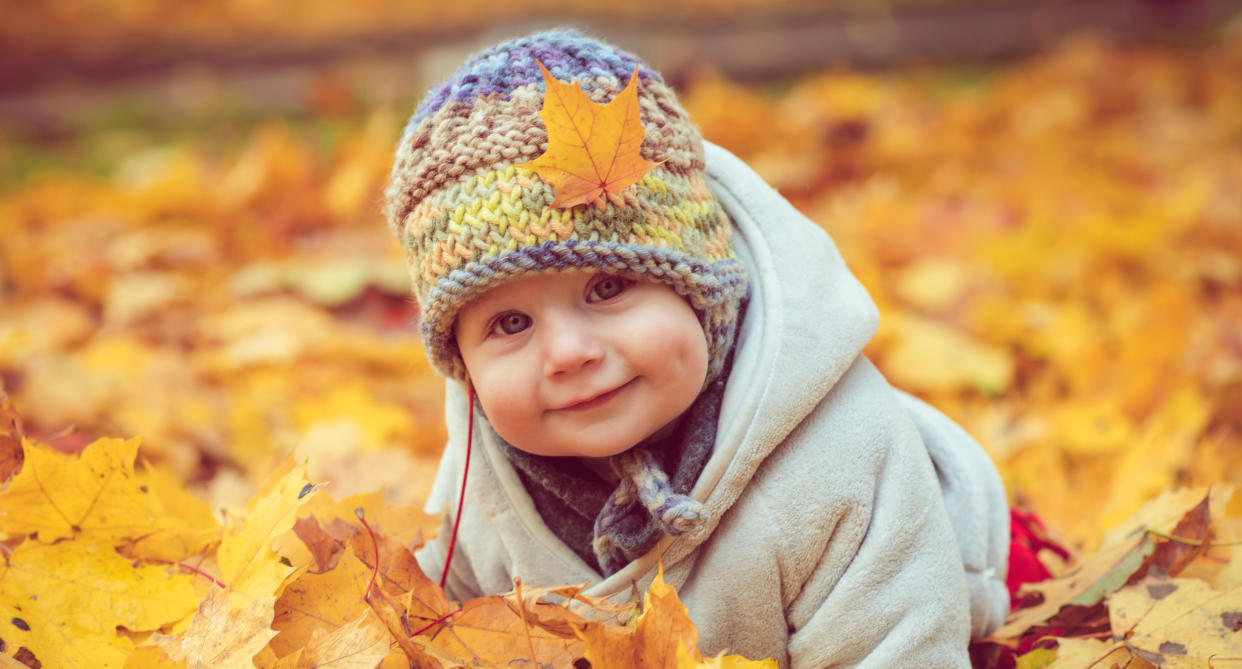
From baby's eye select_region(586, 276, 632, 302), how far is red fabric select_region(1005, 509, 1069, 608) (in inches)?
33.5

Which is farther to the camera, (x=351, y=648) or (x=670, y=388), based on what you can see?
(x=670, y=388)

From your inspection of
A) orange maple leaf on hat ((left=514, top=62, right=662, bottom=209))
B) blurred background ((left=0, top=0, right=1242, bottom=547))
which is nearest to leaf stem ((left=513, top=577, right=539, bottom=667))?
orange maple leaf on hat ((left=514, top=62, right=662, bottom=209))

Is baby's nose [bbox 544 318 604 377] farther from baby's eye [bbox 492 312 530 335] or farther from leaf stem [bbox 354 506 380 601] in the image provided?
leaf stem [bbox 354 506 380 601]

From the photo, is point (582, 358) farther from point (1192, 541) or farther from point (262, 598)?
point (1192, 541)

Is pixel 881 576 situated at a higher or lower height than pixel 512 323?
lower

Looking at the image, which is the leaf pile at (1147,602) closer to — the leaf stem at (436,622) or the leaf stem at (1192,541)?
the leaf stem at (1192,541)

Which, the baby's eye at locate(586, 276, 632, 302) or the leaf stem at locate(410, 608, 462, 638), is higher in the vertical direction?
the baby's eye at locate(586, 276, 632, 302)

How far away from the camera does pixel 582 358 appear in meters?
1.20

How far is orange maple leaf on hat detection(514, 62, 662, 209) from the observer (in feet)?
3.83

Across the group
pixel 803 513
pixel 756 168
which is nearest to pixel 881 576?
pixel 803 513

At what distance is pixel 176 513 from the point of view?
1.56 metres

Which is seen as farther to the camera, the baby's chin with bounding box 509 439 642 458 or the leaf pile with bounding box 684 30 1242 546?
the leaf pile with bounding box 684 30 1242 546

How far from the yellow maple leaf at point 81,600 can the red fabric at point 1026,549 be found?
1.20m

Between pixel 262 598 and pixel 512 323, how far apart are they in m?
0.41
